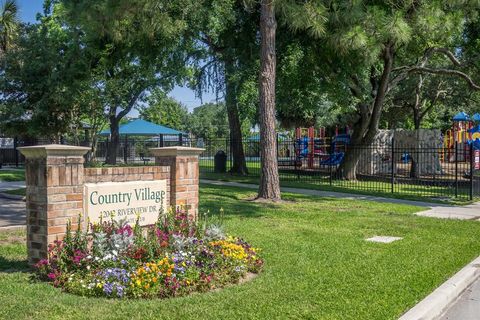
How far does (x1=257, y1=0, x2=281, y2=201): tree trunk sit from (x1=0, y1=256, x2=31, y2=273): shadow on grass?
25.6 feet

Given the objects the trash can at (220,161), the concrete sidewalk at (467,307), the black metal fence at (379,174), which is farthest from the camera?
the trash can at (220,161)

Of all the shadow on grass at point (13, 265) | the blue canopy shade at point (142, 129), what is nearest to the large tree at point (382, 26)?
the shadow on grass at point (13, 265)

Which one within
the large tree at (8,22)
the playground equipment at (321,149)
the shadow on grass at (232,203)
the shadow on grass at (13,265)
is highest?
the large tree at (8,22)

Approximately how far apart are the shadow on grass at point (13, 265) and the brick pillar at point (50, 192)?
0.35m

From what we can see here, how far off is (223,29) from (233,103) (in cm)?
347

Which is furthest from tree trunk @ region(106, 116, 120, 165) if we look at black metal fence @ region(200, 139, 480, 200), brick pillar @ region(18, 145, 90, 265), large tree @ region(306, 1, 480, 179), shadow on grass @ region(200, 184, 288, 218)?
brick pillar @ region(18, 145, 90, 265)

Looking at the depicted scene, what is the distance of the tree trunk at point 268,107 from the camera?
1402 centimetres

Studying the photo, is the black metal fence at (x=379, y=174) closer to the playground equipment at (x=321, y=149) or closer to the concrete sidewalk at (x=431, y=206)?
the playground equipment at (x=321, y=149)

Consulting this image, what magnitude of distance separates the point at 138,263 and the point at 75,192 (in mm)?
1162

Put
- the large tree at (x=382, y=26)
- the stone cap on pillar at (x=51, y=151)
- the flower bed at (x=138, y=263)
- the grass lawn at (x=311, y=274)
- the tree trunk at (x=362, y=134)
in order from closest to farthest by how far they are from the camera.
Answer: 1. the grass lawn at (x=311, y=274)
2. the flower bed at (x=138, y=263)
3. the stone cap on pillar at (x=51, y=151)
4. the large tree at (x=382, y=26)
5. the tree trunk at (x=362, y=134)

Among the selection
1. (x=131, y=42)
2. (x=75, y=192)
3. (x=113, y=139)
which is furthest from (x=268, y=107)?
(x=113, y=139)

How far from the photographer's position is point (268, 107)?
14.1 metres

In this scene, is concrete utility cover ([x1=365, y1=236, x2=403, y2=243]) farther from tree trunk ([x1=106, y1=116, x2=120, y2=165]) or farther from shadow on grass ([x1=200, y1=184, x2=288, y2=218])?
tree trunk ([x1=106, y1=116, x2=120, y2=165])

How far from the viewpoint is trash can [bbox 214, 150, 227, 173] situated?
25625 millimetres
